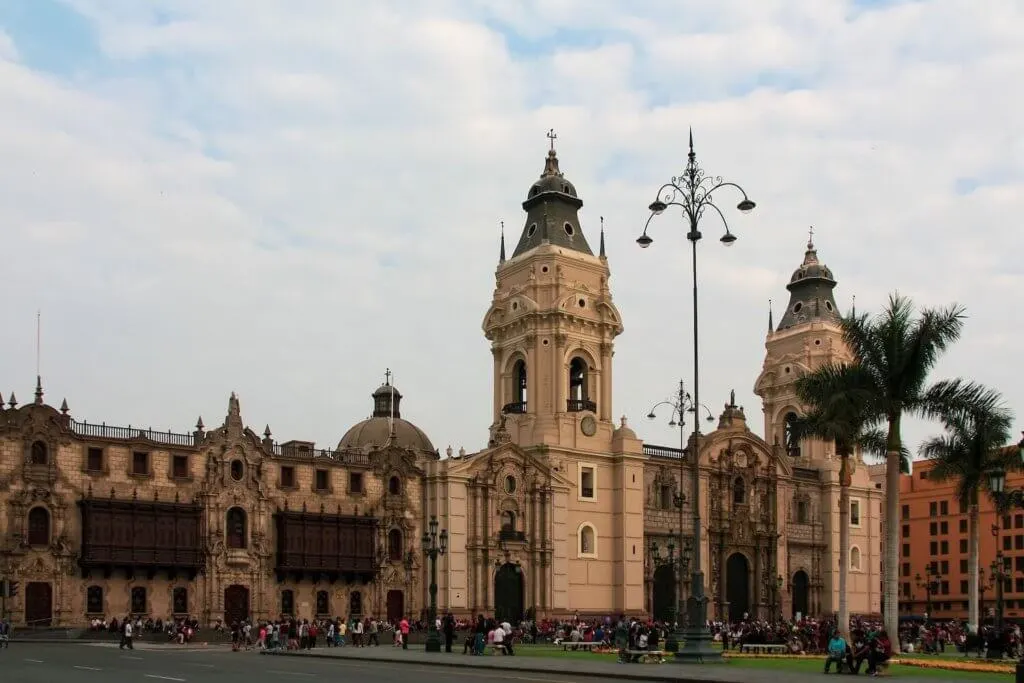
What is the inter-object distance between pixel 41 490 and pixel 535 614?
2725 cm

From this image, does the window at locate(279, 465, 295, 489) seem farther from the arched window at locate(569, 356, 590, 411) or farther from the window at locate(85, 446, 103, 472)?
the arched window at locate(569, 356, 590, 411)

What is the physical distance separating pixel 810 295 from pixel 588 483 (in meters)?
27.1

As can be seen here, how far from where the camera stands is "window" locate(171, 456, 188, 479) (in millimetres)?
60181

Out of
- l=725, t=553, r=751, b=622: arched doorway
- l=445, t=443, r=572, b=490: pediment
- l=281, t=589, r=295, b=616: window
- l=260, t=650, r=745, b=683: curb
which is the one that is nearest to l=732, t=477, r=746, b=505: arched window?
l=725, t=553, r=751, b=622: arched doorway

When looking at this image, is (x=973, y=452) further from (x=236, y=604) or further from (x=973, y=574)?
(x=236, y=604)

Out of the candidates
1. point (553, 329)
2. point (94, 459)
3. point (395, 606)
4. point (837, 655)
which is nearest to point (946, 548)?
point (553, 329)

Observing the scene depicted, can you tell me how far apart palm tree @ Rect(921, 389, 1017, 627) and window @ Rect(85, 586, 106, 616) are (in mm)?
36570

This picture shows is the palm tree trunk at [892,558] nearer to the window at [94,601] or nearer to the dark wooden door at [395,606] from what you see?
the dark wooden door at [395,606]

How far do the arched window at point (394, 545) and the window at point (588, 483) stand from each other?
464 inches

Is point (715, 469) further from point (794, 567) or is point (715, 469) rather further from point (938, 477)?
point (938, 477)

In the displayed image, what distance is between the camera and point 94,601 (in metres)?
56.7

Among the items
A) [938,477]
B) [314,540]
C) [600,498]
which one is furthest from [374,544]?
[938,477]

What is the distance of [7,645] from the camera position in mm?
45906

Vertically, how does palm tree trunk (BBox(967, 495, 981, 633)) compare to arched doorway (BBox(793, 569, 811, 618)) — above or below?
above
